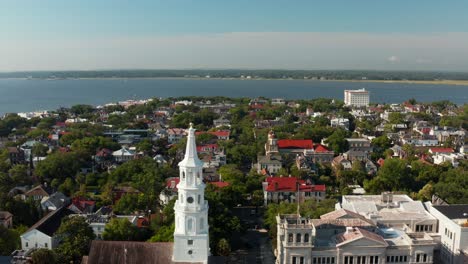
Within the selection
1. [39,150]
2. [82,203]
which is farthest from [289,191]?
[39,150]

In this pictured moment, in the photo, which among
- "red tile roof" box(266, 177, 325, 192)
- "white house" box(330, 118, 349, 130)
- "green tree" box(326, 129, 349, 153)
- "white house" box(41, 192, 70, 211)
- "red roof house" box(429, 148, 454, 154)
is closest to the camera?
"white house" box(41, 192, 70, 211)

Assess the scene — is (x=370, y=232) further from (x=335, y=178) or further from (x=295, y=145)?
(x=295, y=145)

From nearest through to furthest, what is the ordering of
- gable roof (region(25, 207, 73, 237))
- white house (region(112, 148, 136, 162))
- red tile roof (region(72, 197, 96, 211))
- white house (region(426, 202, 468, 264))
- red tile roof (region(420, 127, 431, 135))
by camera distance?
white house (region(426, 202, 468, 264))
gable roof (region(25, 207, 73, 237))
red tile roof (region(72, 197, 96, 211))
white house (region(112, 148, 136, 162))
red tile roof (region(420, 127, 431, 135))

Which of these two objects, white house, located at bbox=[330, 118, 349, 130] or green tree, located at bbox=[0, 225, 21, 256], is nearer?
green tree, located at bbox=[0, 225, 21, 256]

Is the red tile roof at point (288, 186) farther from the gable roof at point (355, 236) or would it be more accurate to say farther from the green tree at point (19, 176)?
the green tree at point (19, 176)

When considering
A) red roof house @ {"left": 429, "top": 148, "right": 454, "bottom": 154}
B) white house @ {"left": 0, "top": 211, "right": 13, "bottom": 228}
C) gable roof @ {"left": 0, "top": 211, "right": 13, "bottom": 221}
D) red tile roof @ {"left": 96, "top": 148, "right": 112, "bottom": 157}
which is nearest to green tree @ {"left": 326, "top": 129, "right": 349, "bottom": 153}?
red roof house @ {"left": 429, "top": 148, "right": 454, "bottom": 154}

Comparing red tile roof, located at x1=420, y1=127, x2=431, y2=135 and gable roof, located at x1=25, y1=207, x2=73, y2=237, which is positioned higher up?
gable roof, located at x1=25, y1=207, x2=73, y2=237

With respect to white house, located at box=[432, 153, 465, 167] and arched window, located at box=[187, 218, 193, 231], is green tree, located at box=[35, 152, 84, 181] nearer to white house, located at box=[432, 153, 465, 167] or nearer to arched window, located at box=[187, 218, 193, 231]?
arched window, located at box=[187, 218, 193, 231]

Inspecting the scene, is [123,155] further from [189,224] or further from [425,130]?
[425,130]

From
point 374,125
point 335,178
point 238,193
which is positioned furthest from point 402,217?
point 374,125
